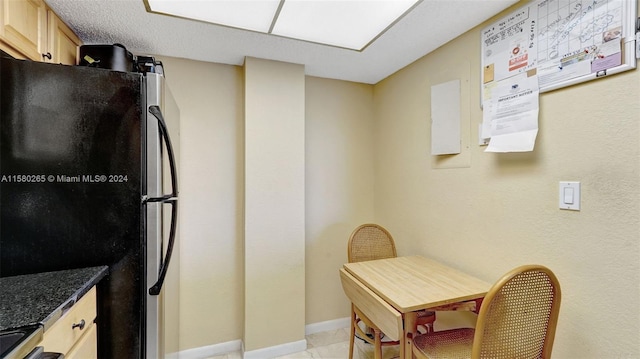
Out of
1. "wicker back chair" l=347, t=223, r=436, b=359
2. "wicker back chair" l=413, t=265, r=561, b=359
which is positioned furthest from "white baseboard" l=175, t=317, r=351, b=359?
"wicker back chair" l=413, t=265, r=561, b=359

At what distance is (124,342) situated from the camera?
124 centimetres

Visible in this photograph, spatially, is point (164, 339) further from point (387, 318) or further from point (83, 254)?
point (387, 318)

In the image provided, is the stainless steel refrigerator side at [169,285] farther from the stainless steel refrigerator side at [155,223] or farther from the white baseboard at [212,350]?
the white baseboard at [212,350]

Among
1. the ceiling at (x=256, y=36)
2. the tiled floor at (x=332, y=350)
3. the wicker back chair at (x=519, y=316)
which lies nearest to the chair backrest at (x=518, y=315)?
the wicker back chair at (x=519, y=316)

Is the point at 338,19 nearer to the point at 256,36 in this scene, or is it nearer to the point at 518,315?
the point at 256,36

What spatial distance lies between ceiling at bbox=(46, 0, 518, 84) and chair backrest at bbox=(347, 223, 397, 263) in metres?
1.36

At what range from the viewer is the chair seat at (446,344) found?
1310 millimetres

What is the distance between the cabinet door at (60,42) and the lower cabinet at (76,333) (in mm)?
1308

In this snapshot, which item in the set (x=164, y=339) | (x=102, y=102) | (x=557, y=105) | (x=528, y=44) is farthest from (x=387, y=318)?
(x=102, y=102)

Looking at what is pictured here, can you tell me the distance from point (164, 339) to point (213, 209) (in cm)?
97

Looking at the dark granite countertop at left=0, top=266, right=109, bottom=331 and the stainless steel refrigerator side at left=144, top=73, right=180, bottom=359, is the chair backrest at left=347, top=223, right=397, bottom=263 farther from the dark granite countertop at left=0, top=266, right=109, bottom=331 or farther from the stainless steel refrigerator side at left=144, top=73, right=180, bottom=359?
the dark granite countertop at left=0, top=266, right=109, bottom=331

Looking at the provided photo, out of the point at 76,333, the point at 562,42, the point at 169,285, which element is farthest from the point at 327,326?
the point at 562,42

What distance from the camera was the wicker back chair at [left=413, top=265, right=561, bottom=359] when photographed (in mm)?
1024

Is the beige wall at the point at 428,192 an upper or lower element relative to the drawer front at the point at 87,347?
upper
